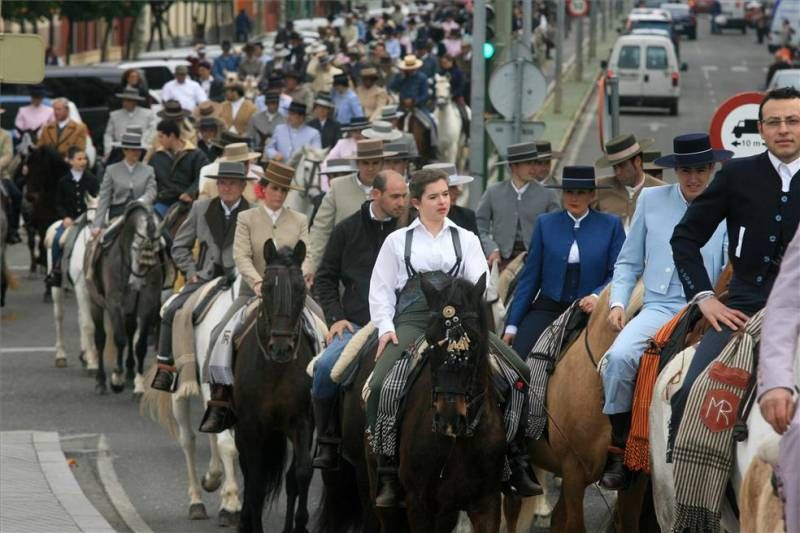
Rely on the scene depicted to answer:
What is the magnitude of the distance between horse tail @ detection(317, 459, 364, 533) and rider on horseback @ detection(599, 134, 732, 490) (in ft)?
6.50

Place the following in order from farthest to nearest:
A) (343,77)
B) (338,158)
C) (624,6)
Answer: (624,6), (343,77), (338,158)

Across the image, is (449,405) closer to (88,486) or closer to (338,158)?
(88,486)

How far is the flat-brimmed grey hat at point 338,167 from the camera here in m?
18.6

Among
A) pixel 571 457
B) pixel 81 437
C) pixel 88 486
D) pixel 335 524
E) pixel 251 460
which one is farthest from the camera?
pixel 81 437

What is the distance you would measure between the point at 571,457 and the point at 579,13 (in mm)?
45407

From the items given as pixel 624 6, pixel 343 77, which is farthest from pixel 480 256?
pixel 624 6

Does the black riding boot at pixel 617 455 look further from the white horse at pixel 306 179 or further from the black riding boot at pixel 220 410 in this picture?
the white horse at pixel 306 179

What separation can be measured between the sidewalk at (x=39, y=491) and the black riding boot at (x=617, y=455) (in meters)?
3.81

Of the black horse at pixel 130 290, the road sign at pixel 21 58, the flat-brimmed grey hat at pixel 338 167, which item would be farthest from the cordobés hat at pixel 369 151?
the black horse at pixel 130 290

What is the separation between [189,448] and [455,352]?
5461 millimetres

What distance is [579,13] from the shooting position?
5550 centimetres

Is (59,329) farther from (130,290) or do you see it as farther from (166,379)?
(166,379)

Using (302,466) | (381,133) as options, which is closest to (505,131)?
(381,133)

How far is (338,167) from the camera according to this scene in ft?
61.3
